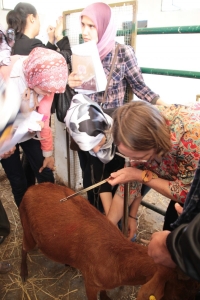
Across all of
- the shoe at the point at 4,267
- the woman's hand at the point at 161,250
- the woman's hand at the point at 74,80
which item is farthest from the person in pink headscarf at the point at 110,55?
the woman's hand at the point at 161,250

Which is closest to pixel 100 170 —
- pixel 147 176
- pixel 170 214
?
pixel 147 176

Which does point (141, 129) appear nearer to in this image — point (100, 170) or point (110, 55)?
point (100, 170)

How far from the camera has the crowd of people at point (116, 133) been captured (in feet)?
3.45

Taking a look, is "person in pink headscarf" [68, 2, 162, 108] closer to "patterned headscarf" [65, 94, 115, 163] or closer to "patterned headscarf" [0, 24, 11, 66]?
"patterned headscarf" [65, 94, 115, 163]

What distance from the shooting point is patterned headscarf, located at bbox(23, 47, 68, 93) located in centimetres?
167

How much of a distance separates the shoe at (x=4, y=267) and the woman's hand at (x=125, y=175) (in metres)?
1.35

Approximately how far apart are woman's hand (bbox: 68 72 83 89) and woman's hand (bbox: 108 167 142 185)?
42.0 inches

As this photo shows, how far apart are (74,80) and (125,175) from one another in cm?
117

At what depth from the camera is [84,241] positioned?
1553mm

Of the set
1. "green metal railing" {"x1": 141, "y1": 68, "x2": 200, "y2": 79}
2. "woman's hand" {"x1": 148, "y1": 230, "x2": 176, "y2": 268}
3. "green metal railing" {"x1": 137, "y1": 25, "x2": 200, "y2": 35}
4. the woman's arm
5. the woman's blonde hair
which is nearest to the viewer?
"woman's hand" {"x1": 148, "y1": 230, "x2": 176, "y2": 268}

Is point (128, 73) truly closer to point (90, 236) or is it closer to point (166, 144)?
point (166, 144)

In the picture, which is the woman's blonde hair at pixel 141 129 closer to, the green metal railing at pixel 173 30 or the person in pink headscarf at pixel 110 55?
the person in pink headscarf at pixel 110 55

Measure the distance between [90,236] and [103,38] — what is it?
4.97ft

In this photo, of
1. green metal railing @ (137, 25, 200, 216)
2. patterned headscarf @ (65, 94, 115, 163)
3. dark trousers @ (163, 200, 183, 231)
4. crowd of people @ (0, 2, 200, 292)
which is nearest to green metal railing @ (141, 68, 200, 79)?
green metal railing @ (137, 25, 200, 216)
